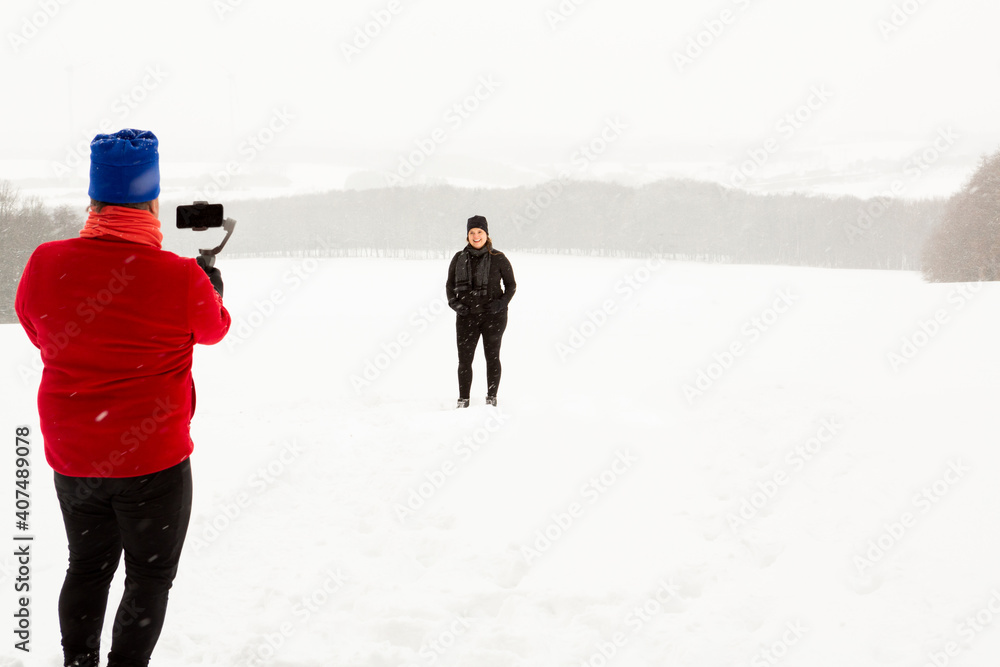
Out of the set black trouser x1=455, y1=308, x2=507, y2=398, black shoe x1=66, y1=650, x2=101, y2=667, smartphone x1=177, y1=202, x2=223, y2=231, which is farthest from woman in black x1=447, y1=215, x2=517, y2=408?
black shoe x1=66, y1=650, x2=101, y2=667

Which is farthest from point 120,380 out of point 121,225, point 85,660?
point 85,660

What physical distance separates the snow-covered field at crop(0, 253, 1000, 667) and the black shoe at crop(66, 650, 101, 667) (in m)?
0.85

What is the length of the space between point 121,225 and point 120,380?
57 centimetres

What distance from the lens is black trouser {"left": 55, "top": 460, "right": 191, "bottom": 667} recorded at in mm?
2365

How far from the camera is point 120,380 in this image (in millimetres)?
2293

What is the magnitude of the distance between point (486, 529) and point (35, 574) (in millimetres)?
3138

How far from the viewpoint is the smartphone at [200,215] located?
2777 millimetres

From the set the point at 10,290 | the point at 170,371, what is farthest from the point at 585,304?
the point at 10,290

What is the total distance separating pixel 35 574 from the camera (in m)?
4.25

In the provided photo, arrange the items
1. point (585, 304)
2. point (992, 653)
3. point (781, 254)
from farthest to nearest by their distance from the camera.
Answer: point (781, 254)
point (585, 304)
point (992, 653)

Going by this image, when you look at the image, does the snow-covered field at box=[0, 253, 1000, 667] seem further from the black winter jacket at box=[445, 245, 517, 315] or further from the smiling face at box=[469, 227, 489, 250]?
the smiling face at box=[469, 227, 489, 250]

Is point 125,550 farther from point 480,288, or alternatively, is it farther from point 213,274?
point 480,288

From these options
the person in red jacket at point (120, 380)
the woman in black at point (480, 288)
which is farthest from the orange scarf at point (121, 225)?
the woman in black at point (480, 288)

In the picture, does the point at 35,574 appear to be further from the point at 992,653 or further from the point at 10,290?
the point at 10,290
